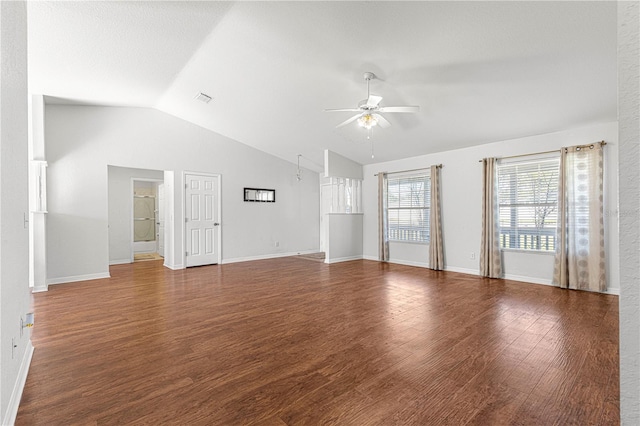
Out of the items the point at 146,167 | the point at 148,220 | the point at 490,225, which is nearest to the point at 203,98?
the point at 146,167

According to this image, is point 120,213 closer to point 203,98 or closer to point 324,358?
point 203,98

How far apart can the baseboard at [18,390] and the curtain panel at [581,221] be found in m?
5.99

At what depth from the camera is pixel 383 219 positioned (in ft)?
22.9

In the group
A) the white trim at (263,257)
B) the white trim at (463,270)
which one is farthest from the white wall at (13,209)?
the white trim at (463,270)

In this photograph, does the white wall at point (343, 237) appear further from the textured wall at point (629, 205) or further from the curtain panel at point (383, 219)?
the textured wall at point (629, 205)

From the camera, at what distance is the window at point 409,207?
630 centimetres

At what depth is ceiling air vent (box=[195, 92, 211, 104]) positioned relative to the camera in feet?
16.4

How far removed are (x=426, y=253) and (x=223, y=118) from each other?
498cm

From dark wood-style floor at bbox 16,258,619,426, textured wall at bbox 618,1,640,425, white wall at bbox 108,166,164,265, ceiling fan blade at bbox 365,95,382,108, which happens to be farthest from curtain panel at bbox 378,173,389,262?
textured wall at bbox 618,1,640,425

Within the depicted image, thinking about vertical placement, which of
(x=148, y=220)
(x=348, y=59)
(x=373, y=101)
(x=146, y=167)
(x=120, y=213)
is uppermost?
(x=348, y=59)

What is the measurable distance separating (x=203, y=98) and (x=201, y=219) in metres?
2.60

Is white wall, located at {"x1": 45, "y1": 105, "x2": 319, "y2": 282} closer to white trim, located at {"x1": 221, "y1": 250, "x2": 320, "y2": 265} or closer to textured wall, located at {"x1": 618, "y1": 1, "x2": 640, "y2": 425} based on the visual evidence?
white trim, located at {"x1": 221, "y1": 250, "x2": 320, "y2": 265}

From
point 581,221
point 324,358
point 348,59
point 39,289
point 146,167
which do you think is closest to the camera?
point 324,358

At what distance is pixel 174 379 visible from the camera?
2.03 metres
